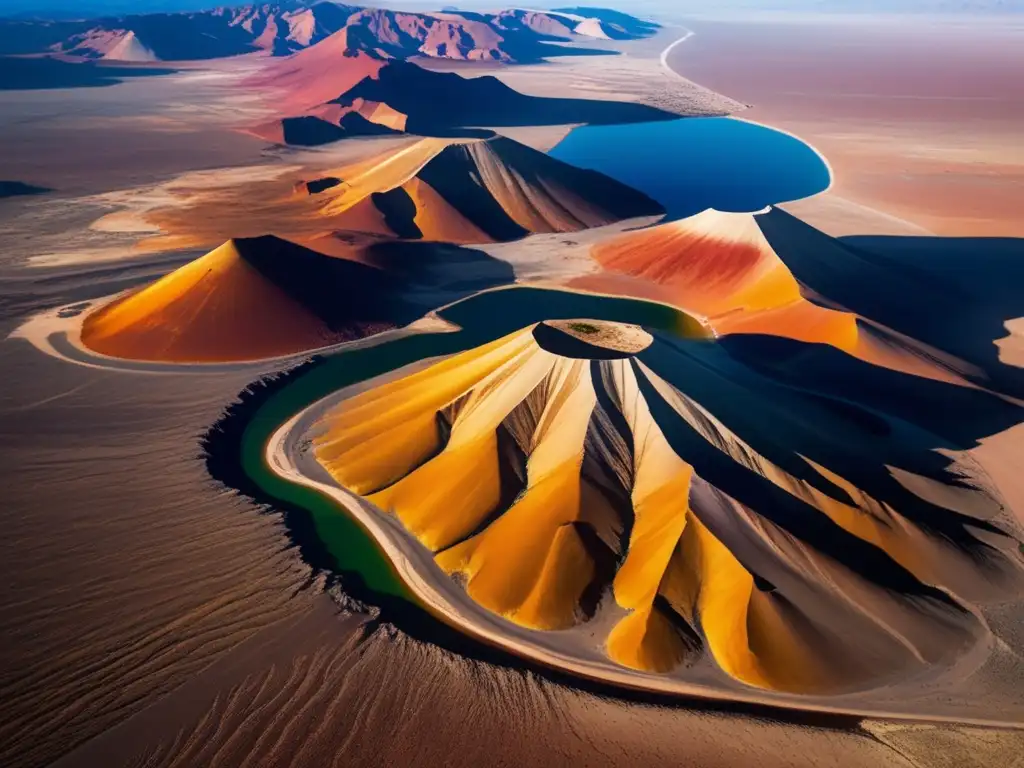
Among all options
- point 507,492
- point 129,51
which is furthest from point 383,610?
point 129,51

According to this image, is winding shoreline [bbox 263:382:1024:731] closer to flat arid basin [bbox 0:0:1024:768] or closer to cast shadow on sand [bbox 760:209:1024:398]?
flat arid basin [bbox 0:0:1024:768]

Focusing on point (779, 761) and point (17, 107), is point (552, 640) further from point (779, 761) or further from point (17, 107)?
point (17, 107)

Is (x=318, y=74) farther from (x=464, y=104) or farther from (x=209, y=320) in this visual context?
(x=209, y=320)

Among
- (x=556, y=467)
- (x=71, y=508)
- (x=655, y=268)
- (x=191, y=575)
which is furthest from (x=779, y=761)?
(x=655, y=268)

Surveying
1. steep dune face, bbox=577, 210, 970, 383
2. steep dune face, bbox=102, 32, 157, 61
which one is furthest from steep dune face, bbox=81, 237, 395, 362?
steep dune face, bbox=102, 32, 157, 61

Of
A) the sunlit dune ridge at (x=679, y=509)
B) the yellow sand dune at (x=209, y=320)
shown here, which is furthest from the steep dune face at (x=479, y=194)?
the sunlit dune ridge at (x=679, y=509)
